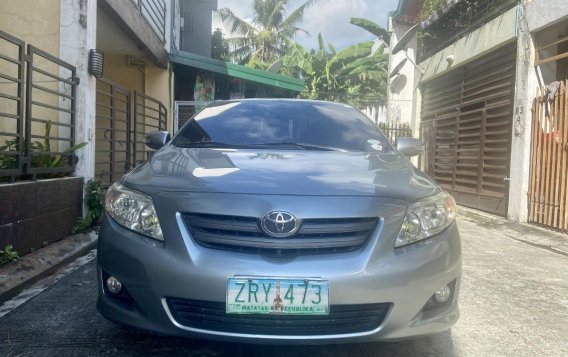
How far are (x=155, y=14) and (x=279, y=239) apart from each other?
949cm

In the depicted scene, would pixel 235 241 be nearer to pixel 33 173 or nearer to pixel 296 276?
pixel 296 276

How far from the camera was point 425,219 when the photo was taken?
2.28 metres

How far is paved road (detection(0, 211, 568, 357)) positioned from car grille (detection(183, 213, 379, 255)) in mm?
699

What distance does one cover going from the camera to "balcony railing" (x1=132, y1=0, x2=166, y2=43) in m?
9.09

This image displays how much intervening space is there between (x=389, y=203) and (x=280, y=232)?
1.72ft

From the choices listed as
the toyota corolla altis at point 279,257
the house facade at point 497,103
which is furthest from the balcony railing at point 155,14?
the toyota corolla altis at point 279,257

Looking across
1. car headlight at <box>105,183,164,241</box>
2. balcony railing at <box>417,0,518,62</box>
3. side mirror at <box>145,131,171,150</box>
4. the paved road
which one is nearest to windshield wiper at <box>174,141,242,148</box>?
side mirror at <box>145,131,171,150</box>

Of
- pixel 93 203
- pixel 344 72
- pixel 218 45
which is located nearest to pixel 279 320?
pixel 93 203

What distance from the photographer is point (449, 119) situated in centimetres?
1038

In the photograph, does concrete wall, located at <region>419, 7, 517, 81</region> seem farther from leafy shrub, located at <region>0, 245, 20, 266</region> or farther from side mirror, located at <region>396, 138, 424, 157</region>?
leafy shrub, located at <region>0, 245, 20, 266</region>

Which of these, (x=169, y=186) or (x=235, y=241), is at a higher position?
(x=169, y=186)

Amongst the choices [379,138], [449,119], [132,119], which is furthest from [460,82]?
[379,138]

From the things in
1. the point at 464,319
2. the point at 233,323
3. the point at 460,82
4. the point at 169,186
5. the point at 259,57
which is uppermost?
the point at 259,57

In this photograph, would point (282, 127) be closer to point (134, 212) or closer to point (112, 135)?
point (134, 212)
